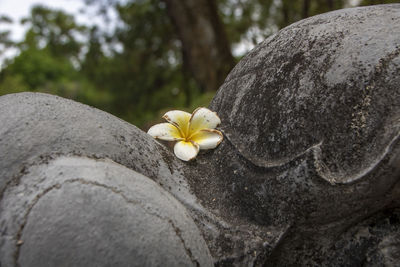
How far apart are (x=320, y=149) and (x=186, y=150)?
1.52 feet

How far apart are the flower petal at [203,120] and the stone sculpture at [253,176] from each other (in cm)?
12

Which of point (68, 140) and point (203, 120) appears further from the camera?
point (203, 120)

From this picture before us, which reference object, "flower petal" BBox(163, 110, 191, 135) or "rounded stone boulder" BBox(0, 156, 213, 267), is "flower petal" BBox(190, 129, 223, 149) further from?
"rounded stone boulder" BBox(0, 156, 213, 267)

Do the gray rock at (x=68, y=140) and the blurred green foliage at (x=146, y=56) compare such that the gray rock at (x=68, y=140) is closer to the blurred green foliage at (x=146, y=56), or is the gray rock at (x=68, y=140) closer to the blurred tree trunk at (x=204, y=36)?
the blurred tree trunk at (x=204, y=36)

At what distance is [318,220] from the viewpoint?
42.6 inches

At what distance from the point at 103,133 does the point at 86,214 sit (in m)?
0.29

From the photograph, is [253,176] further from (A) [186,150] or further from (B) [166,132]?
(B) [166,132]

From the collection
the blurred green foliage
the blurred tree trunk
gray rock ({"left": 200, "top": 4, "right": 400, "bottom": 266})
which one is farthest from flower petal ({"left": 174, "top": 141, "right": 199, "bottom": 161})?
the blurred green foliage

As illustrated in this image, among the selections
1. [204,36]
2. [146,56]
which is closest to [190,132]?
[204,36]

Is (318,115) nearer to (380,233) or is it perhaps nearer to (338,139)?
(338,139)

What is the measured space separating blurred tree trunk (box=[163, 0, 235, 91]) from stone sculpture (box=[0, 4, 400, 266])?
3351 millimetres

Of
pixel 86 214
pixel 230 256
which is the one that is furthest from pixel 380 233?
pixel 86 214

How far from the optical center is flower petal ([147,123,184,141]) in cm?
138

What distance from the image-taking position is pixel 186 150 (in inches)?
52.8
